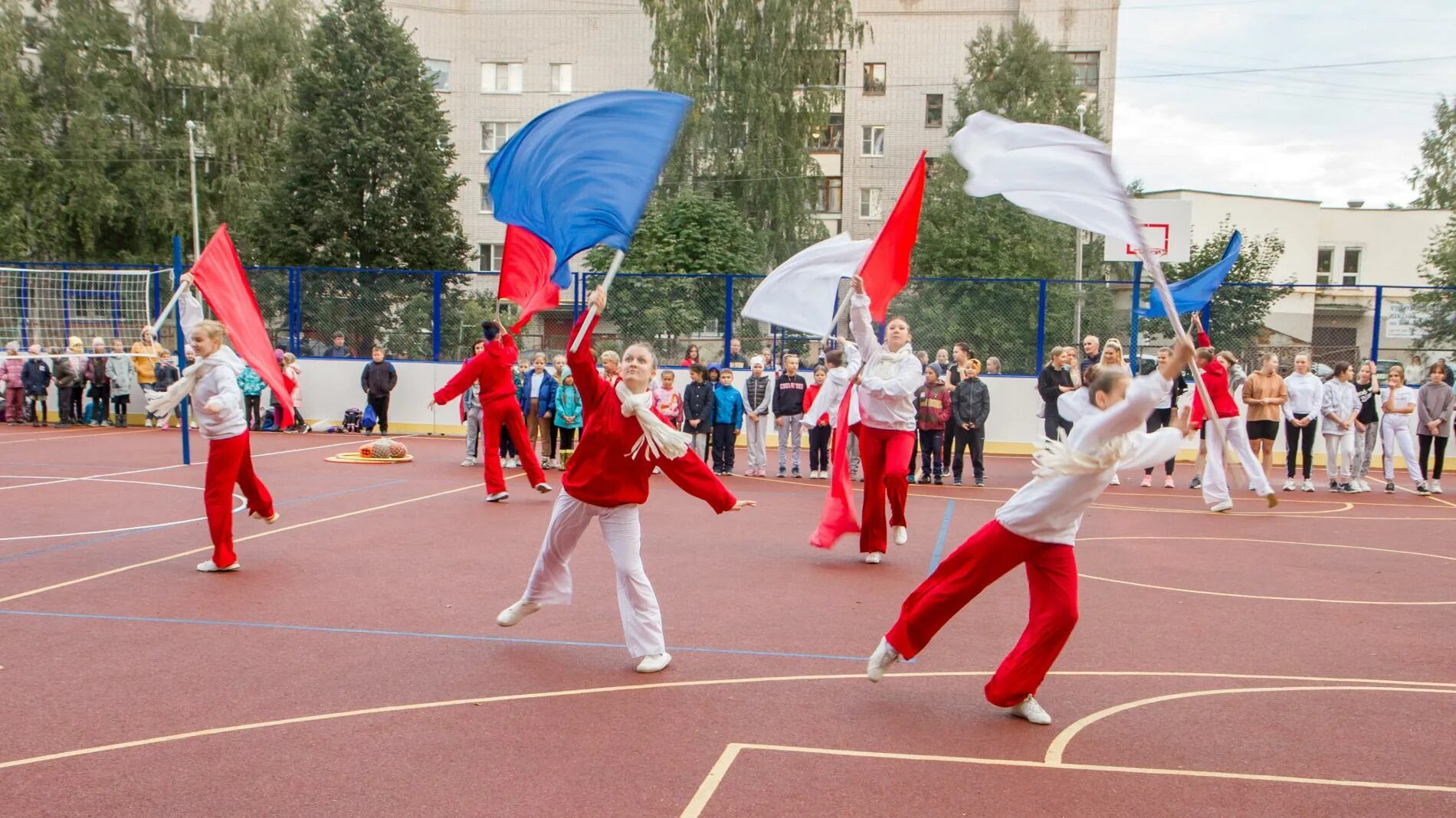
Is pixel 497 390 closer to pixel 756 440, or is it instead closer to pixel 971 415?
pixel 756 440

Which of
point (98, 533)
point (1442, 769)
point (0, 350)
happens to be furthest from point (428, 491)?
point (0, 350)

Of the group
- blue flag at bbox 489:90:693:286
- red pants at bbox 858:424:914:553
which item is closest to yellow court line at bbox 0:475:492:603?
blue flag at bbox 489:90:693:286

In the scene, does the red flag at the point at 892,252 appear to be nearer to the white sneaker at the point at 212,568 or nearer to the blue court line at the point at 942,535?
the blue court line at the point at 942,535

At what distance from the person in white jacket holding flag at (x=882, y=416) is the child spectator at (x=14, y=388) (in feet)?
64.7

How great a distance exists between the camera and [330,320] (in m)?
23.7

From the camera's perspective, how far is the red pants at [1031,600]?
569 cm

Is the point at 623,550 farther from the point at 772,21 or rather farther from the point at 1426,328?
the point at 772,21

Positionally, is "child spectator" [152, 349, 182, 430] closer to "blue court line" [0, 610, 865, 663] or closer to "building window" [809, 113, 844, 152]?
"blue court line" [0, 610, 865, 663]

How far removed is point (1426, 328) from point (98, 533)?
22134 mm

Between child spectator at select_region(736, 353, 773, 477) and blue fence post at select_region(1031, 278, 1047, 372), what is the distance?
5.84m

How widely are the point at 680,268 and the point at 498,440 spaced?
779 inches

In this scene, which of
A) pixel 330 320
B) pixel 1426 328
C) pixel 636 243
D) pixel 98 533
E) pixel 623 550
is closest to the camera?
pixel 623 550

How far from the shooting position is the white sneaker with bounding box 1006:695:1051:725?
5.74 m

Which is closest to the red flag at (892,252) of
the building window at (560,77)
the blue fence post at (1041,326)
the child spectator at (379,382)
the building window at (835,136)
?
the blue fence post at (1041,326)
